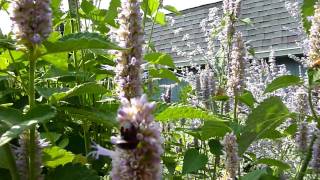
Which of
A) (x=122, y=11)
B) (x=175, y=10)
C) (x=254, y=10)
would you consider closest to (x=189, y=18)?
(x=254, y=10)

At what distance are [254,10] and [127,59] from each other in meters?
20.8

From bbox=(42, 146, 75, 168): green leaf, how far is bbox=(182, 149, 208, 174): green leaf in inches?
Result: 26.7

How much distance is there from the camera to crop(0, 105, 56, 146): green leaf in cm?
119

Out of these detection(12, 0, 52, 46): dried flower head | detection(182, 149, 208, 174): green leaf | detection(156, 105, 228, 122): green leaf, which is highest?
detection(12, 0, 52, 46): dried flower head

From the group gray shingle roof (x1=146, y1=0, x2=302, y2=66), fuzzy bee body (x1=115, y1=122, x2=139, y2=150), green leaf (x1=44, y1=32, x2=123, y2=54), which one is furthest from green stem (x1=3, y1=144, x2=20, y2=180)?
gray shingle roof (x1=146, y1=0, x2=302, y2=66)

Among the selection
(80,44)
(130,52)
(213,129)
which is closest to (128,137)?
(80,44)

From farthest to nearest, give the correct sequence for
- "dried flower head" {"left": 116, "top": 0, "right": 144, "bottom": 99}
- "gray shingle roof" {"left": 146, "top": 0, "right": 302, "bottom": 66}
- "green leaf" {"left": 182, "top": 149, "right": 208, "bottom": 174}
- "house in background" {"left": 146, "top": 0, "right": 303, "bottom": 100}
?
"gray shingle roof" {"left": 146, "top": 0, "right": 302, "bottom": 66}
"house in background" {"left": 146, "top": 0, "right": 303, "bottom": 100}
"green leaf" {"left": 182, "top": 149, "right": 208, "bottom": 174}
"dried flower head" {"left": 116, "top": 0, "right": 144, "bottom": 99}

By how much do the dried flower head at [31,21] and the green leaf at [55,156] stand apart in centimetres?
34

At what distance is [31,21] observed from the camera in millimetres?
1454

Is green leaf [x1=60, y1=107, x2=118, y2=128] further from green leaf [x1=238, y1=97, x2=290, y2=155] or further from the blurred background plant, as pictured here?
green leaf [x1=238, y1=97, x2=290, y2=155]

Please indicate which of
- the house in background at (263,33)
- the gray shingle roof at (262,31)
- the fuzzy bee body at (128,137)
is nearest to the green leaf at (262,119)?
the fuzzy bee body at (128,137)

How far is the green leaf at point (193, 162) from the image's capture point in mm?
2266

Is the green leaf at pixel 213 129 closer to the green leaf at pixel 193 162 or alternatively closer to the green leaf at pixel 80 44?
the green leaf at pixel 193 162

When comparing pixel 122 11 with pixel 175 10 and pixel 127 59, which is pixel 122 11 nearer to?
pixel 127 59
